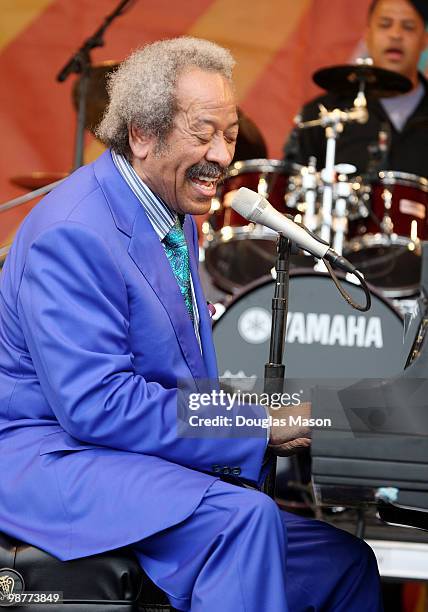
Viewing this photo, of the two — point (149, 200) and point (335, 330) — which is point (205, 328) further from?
point (335, 330)

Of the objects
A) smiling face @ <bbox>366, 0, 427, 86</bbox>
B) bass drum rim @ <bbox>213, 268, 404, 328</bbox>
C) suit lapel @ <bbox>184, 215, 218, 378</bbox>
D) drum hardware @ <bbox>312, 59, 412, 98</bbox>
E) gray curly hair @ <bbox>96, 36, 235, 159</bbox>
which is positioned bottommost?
bass drum rim @ <bbox>213, 268, 404, 328</bbox>

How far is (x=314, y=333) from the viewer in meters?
4.91

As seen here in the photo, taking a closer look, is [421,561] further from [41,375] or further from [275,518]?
[41,375]

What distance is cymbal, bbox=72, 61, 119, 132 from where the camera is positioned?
18.1ft

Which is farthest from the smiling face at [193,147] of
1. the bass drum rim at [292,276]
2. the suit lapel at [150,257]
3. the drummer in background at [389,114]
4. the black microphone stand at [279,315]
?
the drummer in background at [389,114]

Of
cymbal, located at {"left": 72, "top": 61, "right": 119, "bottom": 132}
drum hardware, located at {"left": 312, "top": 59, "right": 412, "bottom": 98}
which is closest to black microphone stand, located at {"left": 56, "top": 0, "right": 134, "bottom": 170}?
cymbal, located at {"left": 72, "top": 61, "right": 119, "bottom": 132}

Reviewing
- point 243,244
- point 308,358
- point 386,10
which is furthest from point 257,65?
point 308,358

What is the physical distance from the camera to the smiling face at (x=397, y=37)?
6.41 metres

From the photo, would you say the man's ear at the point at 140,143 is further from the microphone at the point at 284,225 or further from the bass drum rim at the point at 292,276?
the bass drum rim at the point at 292,276

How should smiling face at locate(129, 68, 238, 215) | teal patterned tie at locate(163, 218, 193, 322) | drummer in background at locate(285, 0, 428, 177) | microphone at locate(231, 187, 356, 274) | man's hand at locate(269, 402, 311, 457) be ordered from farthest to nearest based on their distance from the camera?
drummer in background at locate(285, 0, 428, 177) < teal patterned tie at locate(163, 218, 193, 322) < smiling face at locate(129, 68, 238, 215) < microphone at locate(231, 187, 356, 274) < man's hand at locate(269, 402, 311, 457)

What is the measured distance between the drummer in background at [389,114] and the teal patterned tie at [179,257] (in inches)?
118

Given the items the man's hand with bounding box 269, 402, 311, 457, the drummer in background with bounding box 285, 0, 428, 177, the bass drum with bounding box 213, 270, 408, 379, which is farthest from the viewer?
the drummer in background with bounding box 285, 0, 428, 177

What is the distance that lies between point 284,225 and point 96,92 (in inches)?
126

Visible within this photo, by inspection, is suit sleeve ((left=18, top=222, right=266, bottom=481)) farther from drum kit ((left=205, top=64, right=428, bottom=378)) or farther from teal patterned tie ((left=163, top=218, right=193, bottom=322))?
drum kit ((left=205, top=64, right=428, bottom=378))
